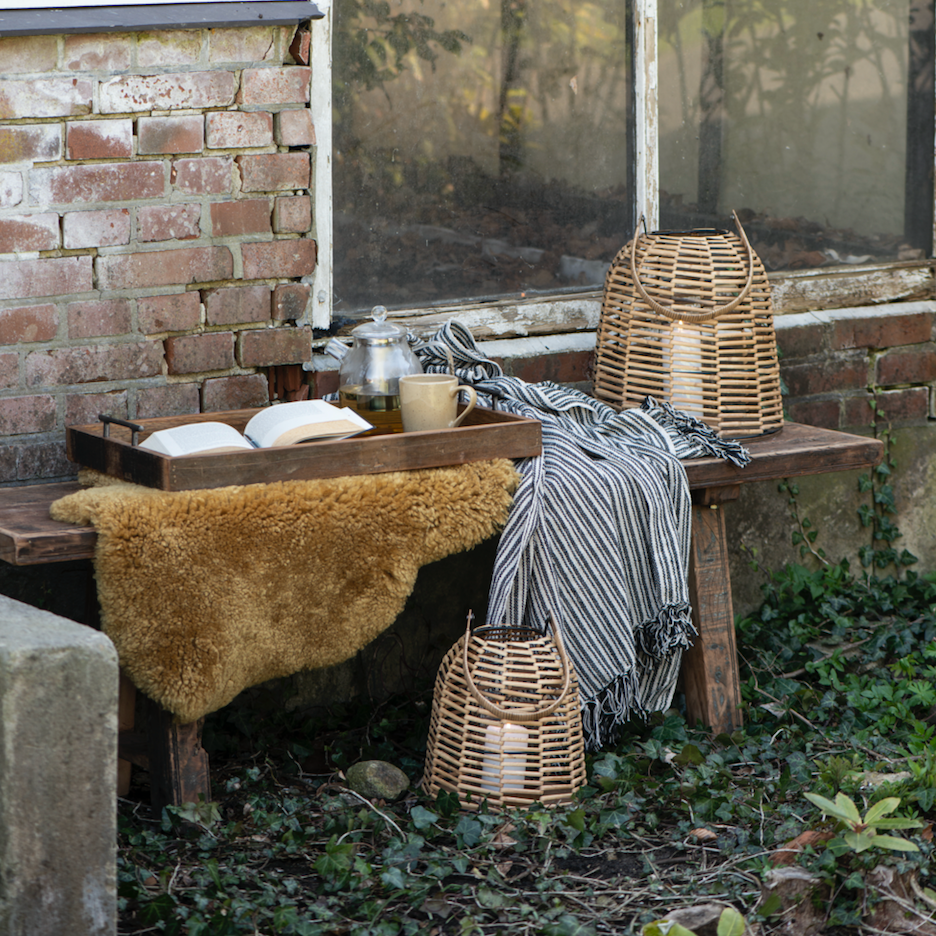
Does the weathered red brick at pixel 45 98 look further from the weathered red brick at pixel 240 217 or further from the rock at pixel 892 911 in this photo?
the rock at pixel 892 911

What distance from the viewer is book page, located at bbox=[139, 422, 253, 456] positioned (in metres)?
2.44

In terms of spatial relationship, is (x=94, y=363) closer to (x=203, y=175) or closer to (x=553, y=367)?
(x=203, y=175)

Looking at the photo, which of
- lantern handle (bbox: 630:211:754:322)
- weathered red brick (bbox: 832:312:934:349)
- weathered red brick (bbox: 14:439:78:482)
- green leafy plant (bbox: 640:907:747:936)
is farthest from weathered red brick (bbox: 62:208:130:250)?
weathered red brick (bbox: 832:312:934:349)

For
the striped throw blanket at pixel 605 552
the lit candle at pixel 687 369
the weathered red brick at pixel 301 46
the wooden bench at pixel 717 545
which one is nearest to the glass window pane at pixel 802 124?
the lit candle at pixel 687 369

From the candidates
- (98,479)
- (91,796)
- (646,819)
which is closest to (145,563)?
(98,479)

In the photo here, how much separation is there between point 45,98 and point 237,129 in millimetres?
409

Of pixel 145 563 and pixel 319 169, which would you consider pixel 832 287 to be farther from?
pixel 145 563

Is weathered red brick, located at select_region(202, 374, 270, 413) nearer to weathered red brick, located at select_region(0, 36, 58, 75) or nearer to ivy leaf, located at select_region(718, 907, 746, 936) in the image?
weathered red brick, located at select_region(0, 36, 58, 75)

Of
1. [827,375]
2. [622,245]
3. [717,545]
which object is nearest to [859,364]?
[827,375]

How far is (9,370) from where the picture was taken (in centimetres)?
269

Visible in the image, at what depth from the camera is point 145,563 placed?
233 cm

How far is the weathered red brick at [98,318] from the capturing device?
2.74 metres

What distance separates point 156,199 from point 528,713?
1.34m

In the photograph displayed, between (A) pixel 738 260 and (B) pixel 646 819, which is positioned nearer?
(B) pixel 646 819
